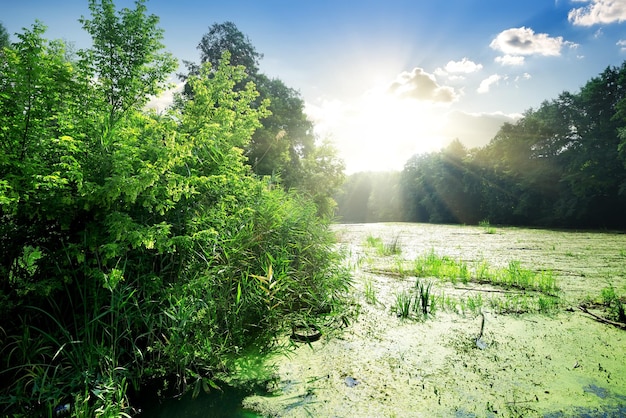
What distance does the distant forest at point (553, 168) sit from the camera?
687 inches

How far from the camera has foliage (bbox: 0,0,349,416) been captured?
5.12ft

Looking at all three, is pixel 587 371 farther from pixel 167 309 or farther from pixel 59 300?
pixel 59 300

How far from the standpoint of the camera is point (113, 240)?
5.51ft

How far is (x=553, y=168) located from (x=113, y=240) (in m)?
24.3

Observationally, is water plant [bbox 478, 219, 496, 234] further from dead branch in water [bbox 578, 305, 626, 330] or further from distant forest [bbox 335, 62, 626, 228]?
dead branch in water [bbox 578, 305, 626, 330]

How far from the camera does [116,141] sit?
5.87 ft

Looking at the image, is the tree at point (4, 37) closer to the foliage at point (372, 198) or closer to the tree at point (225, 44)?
the tree at point (225, 44)

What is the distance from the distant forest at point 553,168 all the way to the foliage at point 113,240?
1305cm

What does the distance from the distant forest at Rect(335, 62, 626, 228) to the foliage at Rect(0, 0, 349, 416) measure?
1305 centimetres

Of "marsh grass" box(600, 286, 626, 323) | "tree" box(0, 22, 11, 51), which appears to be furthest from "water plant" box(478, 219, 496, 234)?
"tree" box(0, 22, 11, 51)

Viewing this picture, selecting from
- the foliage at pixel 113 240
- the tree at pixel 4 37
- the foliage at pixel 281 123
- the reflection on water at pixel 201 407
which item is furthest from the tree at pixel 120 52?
the tree at pixel 4 37

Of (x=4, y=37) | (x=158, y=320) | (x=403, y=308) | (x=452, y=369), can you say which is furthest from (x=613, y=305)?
(x=4, y=37)

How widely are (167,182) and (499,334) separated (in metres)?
2.63

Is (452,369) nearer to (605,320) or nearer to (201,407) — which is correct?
(201,407)
